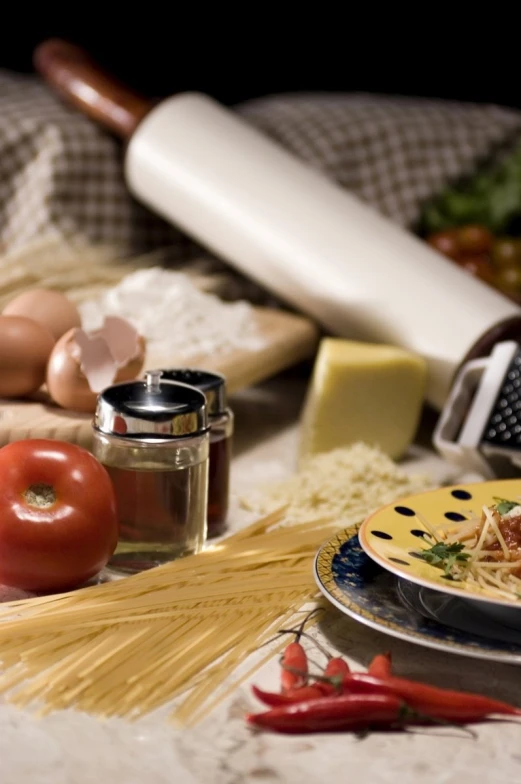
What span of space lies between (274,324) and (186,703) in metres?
1.29

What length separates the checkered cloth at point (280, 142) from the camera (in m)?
2.42

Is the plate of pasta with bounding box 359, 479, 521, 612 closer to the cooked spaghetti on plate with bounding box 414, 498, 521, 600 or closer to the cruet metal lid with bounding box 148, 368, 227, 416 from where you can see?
the cooked spaghetti on plate with bounding box 414, 498, 521, 600

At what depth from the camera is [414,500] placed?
4.53ft

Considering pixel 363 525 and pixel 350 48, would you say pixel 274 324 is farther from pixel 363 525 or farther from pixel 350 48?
pixel 350 48

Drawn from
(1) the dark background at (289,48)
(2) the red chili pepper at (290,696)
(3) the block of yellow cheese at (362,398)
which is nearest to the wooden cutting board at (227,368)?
(3) the block of yellow cheese at (362,398)

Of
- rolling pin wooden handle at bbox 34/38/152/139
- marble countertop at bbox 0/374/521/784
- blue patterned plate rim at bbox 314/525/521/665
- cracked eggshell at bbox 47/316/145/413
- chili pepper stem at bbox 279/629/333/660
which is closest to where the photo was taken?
marble countertop at bbox 0/374/521/784

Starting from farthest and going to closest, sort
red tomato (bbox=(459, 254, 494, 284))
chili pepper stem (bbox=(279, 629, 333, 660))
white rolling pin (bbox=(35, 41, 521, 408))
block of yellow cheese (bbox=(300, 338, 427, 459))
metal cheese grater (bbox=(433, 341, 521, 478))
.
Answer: red tomato (bbox=(459, 254, 494, 284)), white rolling pin (bbox=(35, 41, 521, 408)), block of yellow cheese (bbox=(300, 338, 427, 459)), metal cheese grater (bbox=(433, 341, 521, 478)), chili pepper stem (bbox=(279, 629, 333, 660))

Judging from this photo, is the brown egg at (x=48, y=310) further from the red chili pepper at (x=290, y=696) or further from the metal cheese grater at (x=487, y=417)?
the red chili pepper at (x=290, y=696)

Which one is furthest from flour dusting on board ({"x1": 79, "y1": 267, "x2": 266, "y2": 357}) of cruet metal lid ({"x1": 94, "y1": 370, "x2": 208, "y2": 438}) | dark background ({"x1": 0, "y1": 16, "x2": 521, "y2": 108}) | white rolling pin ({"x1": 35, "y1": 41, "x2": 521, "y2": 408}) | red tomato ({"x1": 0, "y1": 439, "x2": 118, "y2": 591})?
dark background ({"x1": 0, "y1": 16, "x2": 521, "y2": 108})

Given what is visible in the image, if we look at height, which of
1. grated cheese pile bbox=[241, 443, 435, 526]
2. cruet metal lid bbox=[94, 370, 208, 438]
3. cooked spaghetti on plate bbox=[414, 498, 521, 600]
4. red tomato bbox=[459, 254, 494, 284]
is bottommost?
grated cheese pile bbox=[241, 443, 435, 526]

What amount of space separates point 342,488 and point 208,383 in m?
0.30

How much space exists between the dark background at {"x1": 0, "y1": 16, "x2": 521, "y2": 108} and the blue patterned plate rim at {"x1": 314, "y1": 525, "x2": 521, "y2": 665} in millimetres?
2148

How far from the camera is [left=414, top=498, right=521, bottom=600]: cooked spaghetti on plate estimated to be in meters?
1.16

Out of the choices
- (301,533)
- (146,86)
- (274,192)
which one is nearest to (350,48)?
(146,86)
